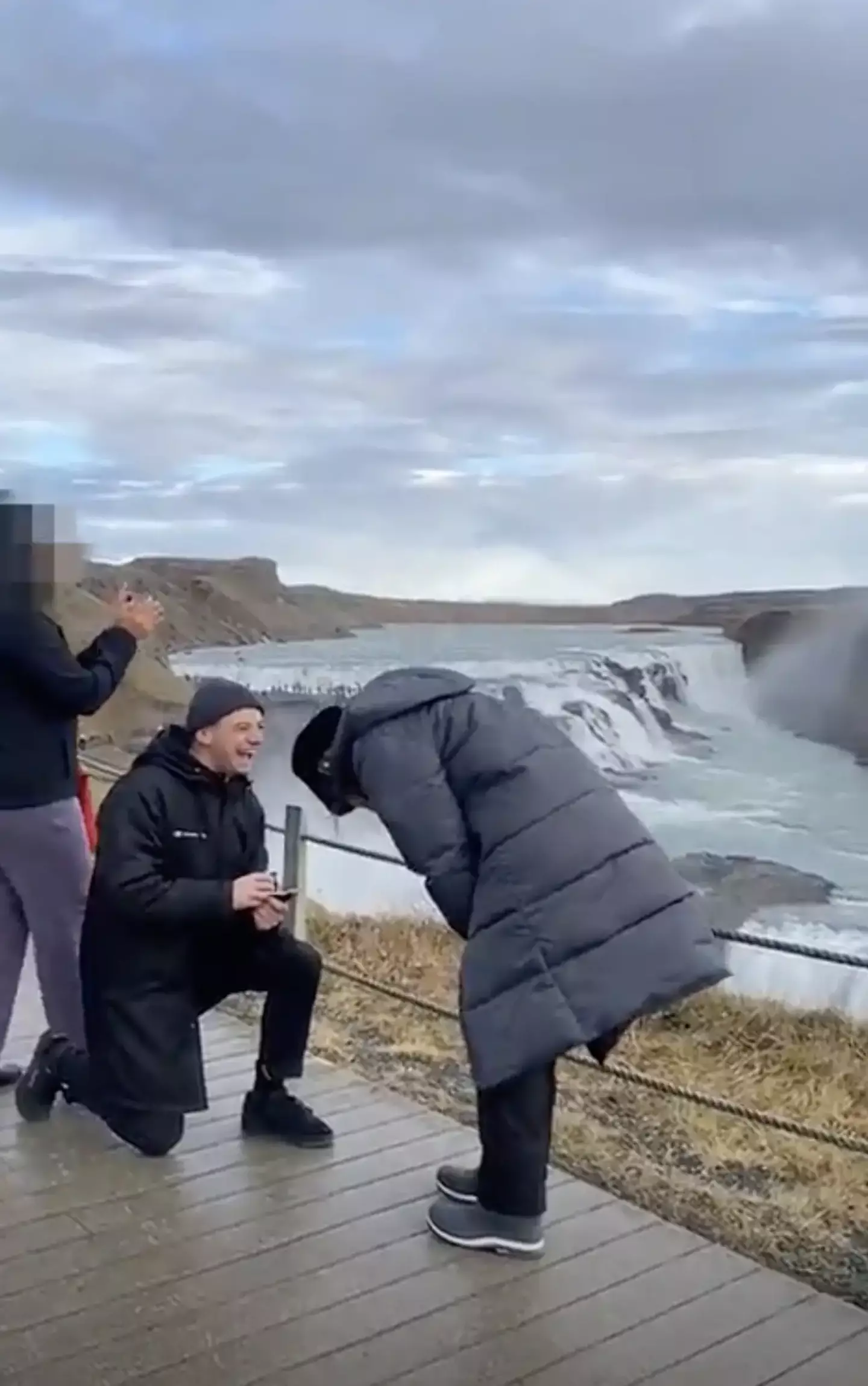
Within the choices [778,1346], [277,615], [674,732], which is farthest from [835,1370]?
[277,615]

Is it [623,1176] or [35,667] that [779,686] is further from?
[35,667]

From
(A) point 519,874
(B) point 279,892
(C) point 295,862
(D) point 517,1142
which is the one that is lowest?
(D) point 517,1142

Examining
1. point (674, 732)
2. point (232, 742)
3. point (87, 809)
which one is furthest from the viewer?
point (674, 732)

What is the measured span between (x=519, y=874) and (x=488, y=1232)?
0.51 meters

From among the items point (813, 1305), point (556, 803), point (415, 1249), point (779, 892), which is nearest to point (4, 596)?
point (556, 803)

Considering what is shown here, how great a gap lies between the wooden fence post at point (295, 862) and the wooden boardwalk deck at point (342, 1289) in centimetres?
85

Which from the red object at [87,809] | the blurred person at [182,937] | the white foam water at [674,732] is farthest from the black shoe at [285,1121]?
the white foam water at [674,732]

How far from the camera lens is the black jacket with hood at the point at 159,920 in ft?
6.86

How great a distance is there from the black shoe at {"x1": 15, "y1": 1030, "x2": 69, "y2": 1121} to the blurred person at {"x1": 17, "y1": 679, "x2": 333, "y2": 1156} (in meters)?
0.05

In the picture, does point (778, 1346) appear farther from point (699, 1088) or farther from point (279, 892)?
point (699, 1088)

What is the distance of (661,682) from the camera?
138 inches

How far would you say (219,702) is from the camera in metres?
2.09

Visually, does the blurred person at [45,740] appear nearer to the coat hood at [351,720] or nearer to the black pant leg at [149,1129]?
the black pant leg at [149,1129]

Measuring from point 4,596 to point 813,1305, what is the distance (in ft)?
4.75
